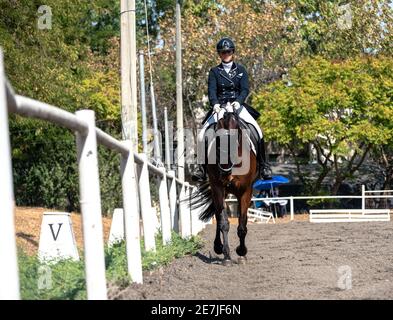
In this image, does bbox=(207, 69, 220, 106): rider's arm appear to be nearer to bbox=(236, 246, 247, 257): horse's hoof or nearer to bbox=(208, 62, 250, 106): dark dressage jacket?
bbox=(208, 62, 250, 106): dark dressage jacket

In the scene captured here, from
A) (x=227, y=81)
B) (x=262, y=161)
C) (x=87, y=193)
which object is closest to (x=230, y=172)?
(x=262, y=161)

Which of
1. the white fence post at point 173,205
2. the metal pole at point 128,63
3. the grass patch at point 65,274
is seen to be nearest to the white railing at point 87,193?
the grass patch at point 65,274

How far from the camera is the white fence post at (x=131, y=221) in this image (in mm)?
8844

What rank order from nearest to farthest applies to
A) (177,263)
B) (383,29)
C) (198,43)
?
(177,263)
(198,43)
(383,29)

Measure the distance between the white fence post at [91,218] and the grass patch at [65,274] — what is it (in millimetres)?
271

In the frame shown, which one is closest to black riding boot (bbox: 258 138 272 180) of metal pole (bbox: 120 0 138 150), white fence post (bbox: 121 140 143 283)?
metal pole (bbox: 120 0 138 150)

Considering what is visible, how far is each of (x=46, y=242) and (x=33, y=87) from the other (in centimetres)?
915

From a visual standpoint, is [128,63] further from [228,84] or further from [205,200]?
[228,84]

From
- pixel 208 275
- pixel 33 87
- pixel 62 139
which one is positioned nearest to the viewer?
pixel 208 275

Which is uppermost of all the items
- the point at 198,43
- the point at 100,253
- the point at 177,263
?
the point at 198,43

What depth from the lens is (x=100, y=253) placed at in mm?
6664

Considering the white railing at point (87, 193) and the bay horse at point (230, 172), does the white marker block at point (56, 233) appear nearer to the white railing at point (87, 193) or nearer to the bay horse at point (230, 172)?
the white railing at point (87, 193)

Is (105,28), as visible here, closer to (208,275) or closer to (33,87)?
(33,87)
